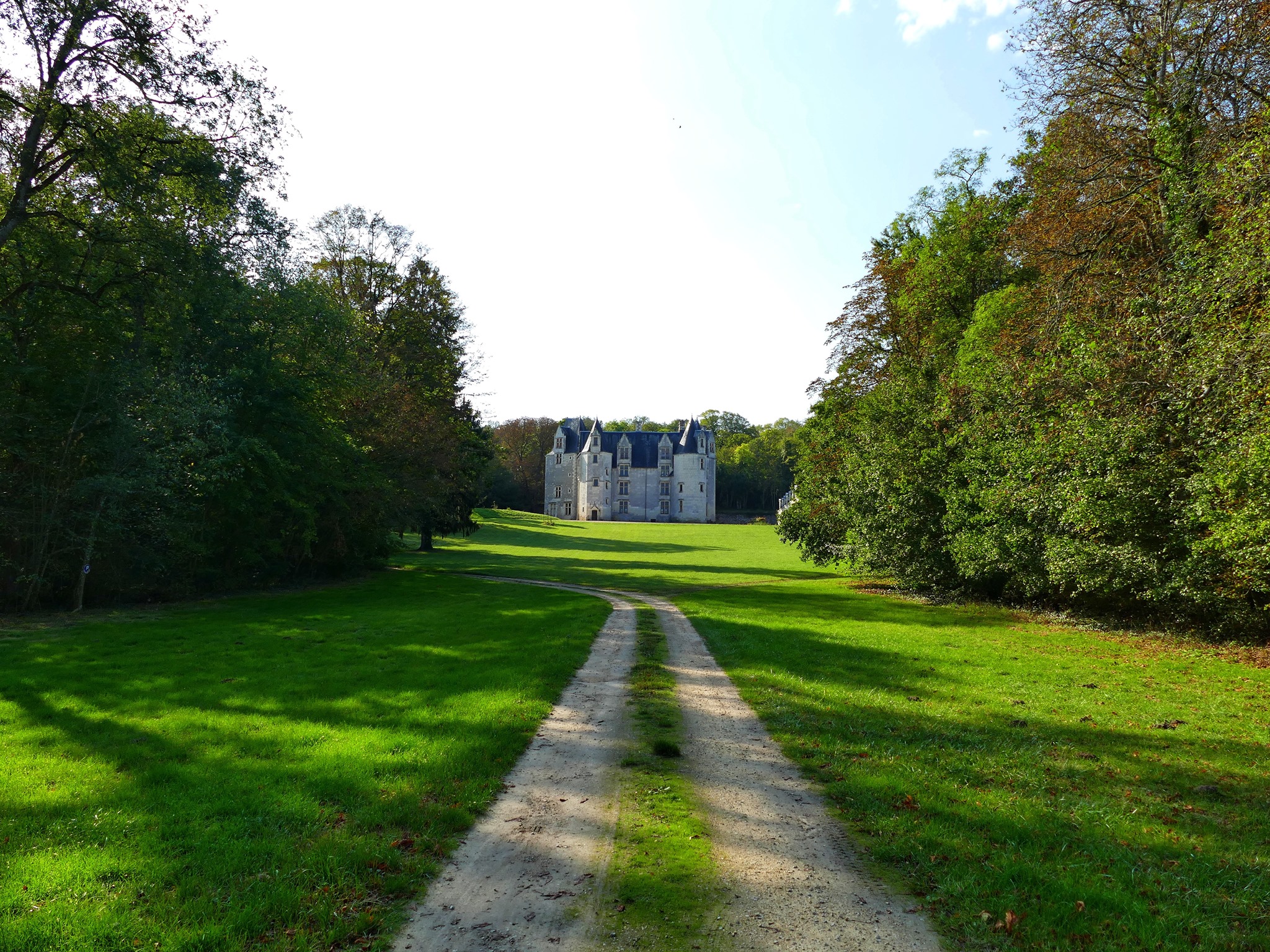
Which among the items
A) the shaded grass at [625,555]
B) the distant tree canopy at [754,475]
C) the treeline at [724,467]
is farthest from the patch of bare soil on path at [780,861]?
the distant tree canopy at [754,475]

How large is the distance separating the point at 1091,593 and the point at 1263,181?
11158mm

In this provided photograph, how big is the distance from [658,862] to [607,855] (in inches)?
14.6

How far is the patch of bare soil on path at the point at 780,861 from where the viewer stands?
3848 mm

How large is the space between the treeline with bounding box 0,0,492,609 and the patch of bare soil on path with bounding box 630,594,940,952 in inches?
590

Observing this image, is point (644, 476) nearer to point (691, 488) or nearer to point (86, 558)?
point (691, 488)

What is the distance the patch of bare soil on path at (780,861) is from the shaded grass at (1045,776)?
24 centimetres

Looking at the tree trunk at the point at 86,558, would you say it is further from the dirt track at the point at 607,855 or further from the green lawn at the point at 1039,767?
the green lawn at the point at 1039,767

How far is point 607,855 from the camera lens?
4.74 metres

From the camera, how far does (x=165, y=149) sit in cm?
1543

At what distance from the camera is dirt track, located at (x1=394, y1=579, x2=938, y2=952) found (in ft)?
12.6

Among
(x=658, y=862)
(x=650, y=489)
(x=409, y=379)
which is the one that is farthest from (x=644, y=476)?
(x=658, y=862)

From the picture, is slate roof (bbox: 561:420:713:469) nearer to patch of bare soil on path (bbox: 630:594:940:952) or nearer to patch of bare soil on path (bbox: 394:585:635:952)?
patch of bare soil on path (bbox: 630:594:940:952)

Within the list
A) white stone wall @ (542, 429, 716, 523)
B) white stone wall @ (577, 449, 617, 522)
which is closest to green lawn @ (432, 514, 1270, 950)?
white stone wall @ (577, 449, 617, 522)

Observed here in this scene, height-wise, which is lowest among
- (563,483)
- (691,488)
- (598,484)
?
(691,488)
